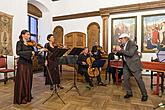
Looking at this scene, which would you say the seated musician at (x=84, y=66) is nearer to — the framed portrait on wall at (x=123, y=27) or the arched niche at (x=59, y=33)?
the framed portrait on wall at (x=123, y=27)

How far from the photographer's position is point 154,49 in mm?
7887

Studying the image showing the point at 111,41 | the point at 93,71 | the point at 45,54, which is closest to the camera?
the point at 45,54

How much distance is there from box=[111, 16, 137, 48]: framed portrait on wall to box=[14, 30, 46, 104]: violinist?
230 inches

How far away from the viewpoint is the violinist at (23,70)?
3541 millimetres

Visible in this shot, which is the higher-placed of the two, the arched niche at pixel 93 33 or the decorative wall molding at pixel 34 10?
the decorative wall molding at pixel 34 10

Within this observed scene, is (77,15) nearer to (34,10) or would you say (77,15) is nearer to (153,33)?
(34,10)

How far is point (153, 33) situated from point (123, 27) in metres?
1.47

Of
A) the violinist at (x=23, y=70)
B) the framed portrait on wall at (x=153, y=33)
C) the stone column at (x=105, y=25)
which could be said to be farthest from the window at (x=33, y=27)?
the violinist at (x=23, y=70)

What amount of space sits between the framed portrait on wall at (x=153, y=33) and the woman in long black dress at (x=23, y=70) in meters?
6.12

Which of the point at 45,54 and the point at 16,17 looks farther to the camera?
the point at 16,17

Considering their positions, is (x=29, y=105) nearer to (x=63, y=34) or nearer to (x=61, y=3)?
(x=63, y=34)

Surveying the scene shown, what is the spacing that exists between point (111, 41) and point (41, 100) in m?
5.82

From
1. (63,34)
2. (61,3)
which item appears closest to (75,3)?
(61,3)

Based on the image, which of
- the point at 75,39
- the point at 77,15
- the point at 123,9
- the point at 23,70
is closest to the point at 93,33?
the point at 75,39
